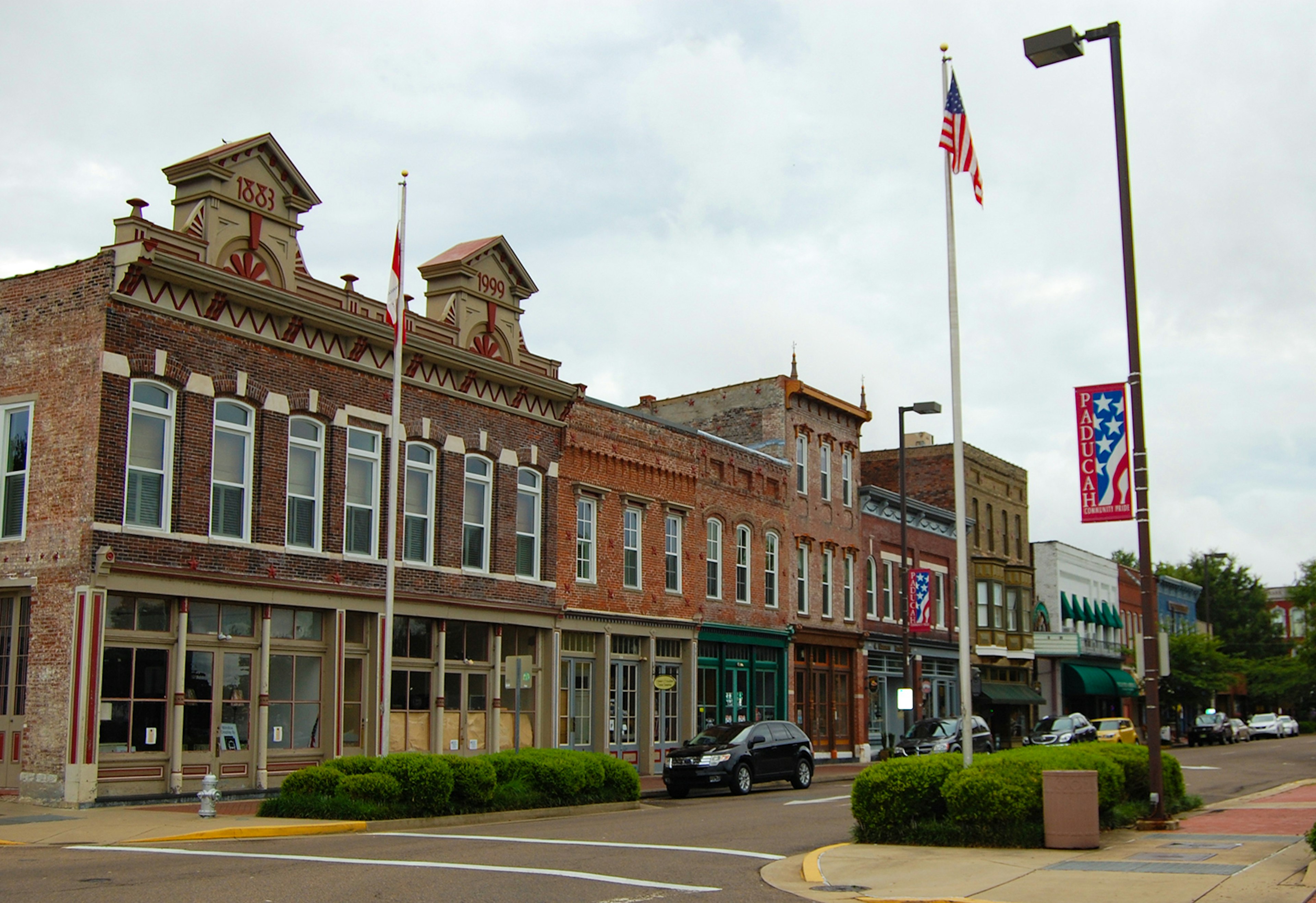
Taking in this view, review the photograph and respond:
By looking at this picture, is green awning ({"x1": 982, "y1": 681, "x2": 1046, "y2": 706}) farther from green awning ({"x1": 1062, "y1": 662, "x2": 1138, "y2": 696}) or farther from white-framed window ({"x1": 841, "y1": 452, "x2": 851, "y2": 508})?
white-framed window ({"x1": 841, "y1": 452, "x2": 851, "y2": 508})

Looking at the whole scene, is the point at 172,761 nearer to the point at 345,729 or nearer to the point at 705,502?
the point at 345,729

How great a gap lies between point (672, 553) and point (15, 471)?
17.6 m

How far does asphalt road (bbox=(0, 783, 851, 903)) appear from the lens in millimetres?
11672

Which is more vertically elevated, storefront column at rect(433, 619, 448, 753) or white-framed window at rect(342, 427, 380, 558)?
white-framed window at rect(342, 427, 380, 558)

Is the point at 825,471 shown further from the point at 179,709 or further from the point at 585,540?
the point at 179,709


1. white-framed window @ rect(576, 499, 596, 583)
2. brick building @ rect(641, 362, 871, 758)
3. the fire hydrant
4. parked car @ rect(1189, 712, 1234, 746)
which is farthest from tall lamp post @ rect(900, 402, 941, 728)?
parked car @ rect(1189, 712, 1234, 746)

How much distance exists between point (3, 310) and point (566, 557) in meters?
13.4

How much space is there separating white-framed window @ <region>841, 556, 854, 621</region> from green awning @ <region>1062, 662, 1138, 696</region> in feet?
68.0

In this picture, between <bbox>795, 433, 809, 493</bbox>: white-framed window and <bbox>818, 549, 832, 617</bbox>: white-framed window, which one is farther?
<bbox>818, 549, 832, 617</bbox>: white-framed window

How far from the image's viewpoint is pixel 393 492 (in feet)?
76.6

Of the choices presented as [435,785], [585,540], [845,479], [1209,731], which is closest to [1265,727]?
[1209,731]

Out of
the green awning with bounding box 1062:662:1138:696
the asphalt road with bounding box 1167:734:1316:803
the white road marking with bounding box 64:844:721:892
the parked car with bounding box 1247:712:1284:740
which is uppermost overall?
the green awning with bounding box 1062:662:1138:696

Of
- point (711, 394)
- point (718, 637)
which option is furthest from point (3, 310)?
point (711, 394)

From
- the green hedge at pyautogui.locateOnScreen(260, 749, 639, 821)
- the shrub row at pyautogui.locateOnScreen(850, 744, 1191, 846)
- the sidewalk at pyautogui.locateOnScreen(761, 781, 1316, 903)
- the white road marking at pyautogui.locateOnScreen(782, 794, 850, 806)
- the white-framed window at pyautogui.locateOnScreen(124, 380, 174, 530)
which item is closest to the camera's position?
the sidewalk at pyautogui.locateOnScreen(761, 781, 1316, 903)
